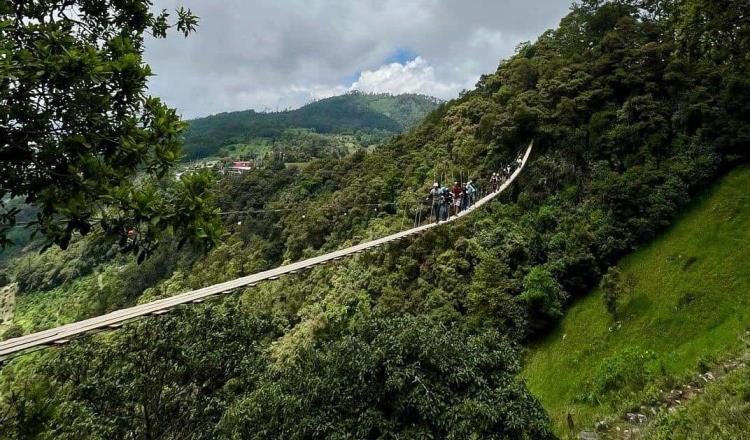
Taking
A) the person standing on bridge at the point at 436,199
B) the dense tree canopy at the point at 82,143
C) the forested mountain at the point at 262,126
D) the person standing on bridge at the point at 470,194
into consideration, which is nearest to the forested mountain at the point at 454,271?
the dense tree canopy at the point at 82,143

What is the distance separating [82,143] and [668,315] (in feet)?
35.5

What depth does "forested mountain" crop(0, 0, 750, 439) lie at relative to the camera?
17.5ft

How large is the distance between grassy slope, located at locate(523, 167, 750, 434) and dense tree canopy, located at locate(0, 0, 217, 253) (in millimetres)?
7627

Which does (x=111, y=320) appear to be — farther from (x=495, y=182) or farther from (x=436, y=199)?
(x=495, y=182)

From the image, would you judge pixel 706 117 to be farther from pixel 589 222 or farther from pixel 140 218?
pixel 140 218

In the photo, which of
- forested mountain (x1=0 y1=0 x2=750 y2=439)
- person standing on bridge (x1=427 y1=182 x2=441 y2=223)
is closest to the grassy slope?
forested mountain (x1=0 y1=0 x2=750 y2=439)

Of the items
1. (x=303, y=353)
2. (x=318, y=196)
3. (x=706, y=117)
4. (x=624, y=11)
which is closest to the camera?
(x=303, y=353)

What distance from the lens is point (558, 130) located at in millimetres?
15141

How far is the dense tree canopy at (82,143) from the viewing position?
1.86 meters

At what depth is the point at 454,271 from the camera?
43.8 feet

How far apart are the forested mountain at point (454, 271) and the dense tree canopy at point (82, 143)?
18 centimetres

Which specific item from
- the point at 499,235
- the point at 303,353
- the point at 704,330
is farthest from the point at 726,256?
the point at 303,353

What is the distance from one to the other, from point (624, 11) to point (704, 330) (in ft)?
57.0

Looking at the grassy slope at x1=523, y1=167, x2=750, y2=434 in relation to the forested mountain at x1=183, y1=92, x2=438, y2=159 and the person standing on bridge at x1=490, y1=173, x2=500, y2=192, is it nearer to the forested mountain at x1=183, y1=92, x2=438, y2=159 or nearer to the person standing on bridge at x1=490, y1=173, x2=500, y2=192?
the person standing on bridge at x1=490, y1=173, x2=500, y2=192
